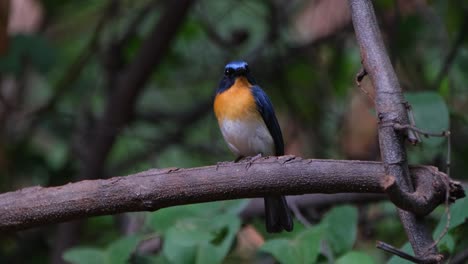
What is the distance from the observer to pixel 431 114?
354 centimetres

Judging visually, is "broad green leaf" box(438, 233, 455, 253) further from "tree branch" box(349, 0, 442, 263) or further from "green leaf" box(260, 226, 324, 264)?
"tree branch" box(349, 0, 442, 263)

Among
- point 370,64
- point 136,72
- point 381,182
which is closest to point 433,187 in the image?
point 381,182

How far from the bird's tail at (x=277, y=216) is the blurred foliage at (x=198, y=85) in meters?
0.70

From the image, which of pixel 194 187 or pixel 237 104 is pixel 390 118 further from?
pixel 237 104

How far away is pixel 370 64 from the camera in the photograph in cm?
246

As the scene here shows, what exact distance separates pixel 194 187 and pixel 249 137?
173cm

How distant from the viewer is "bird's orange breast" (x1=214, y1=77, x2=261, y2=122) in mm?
4359

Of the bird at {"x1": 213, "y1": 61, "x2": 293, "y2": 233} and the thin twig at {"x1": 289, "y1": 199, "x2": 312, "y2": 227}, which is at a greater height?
the bird at {"x1": 213, "y1": 61, "x2": 293, "y2": 233}

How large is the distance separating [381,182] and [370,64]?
15.8 inches

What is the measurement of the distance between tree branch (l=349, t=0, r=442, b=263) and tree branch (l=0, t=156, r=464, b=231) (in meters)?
0.06

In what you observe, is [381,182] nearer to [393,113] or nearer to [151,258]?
[393,113]

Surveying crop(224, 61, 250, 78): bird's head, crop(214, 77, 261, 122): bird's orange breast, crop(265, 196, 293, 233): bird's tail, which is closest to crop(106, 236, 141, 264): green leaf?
crop(265, 196, 293, 233): bird's tail

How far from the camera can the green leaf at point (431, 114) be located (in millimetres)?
3461

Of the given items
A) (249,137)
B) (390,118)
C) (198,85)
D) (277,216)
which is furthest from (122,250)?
(198,85)
